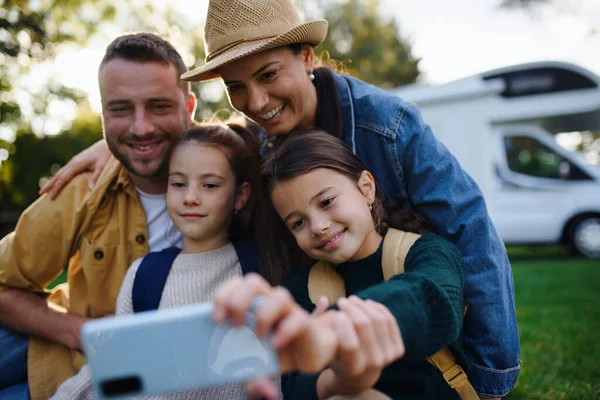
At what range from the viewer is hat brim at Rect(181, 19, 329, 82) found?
253 cm

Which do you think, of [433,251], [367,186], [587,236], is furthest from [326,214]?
[587,236]

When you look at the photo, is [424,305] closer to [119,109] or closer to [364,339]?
[364,339]

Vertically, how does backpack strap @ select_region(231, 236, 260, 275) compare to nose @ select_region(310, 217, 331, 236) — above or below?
below

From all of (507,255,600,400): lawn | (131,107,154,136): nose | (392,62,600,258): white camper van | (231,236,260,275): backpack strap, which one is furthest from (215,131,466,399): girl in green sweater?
(392,62,600,258): white camper van

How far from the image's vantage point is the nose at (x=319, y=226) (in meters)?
2.13

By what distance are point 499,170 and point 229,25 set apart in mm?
8851

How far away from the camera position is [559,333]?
185 inches

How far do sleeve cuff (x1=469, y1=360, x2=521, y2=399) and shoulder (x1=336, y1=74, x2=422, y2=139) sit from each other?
1126 millimetres

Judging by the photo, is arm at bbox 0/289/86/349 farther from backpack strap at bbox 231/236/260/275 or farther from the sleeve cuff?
the sleeve cuff

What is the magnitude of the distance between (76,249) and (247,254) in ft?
3.64

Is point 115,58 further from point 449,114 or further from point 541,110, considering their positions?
point 541,110

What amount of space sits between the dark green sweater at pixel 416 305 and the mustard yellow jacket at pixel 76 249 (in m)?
1.24

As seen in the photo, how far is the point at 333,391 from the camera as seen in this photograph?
1.56 meters

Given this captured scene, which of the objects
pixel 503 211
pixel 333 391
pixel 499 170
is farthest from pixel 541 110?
pixel 333 391
